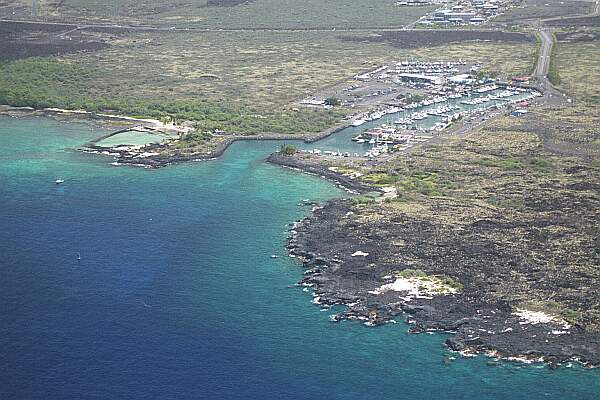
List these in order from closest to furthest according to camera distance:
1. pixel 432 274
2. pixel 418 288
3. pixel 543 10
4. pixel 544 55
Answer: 1. pixel 418 288
2. pixel 432 274
3. pixel 544 55
4. pixel 543 10

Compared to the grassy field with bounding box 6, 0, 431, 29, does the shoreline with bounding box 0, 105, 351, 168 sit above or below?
below

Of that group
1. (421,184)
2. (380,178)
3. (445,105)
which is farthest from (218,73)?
(421,184)

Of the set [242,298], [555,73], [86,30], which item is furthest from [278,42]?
[242,298]

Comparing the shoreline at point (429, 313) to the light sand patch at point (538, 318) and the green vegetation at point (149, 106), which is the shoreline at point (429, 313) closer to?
the light sand patch at point (538, 318)

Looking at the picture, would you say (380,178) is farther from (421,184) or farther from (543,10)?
(543,10)

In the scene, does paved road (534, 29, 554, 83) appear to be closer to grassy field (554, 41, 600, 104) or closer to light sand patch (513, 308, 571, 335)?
grassy field (554, 41, 600, 104)

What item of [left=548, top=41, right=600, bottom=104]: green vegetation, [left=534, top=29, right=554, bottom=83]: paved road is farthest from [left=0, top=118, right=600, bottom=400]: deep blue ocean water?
[left=534, top=29, right=554, bottom=83]: paved road

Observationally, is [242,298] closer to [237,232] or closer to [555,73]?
[237,232]
